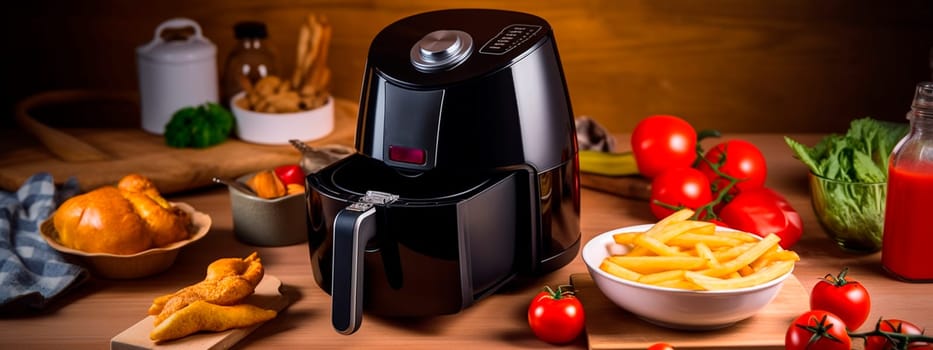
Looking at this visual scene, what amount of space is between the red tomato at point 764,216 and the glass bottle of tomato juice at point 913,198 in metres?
0.15

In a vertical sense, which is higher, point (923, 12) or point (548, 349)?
point (923, 12)

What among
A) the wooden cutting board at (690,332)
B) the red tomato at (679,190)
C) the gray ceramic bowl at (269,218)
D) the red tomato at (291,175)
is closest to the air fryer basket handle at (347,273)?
the wooden cutting board at (690,332)

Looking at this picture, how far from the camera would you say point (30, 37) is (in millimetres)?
2117

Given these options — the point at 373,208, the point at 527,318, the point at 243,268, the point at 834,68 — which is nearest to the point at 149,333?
the point at 243,268

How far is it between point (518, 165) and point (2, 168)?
99 cm

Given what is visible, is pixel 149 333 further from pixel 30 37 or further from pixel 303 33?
pixel 30 37

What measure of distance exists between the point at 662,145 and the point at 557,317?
0.63 metres

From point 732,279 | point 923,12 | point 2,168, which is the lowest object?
point 2,168

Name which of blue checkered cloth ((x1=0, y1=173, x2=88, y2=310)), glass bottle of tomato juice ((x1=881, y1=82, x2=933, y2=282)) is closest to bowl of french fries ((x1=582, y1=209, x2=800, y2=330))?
glass bottle of tomato juice ((x1=881, y1=82, x2=933, y2=282))

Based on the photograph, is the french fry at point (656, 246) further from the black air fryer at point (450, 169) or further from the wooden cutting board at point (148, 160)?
the wooden cutting board at point (148, 160)

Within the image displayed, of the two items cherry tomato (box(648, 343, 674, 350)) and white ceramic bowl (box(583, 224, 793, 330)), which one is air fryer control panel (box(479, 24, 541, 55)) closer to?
white ceramic bowl (box(583, 224, 793, 330))

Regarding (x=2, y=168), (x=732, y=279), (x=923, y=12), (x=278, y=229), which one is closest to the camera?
(x=732, y=279)

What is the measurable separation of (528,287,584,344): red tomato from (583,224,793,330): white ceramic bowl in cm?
5

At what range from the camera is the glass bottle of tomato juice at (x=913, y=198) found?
4.17 feet
